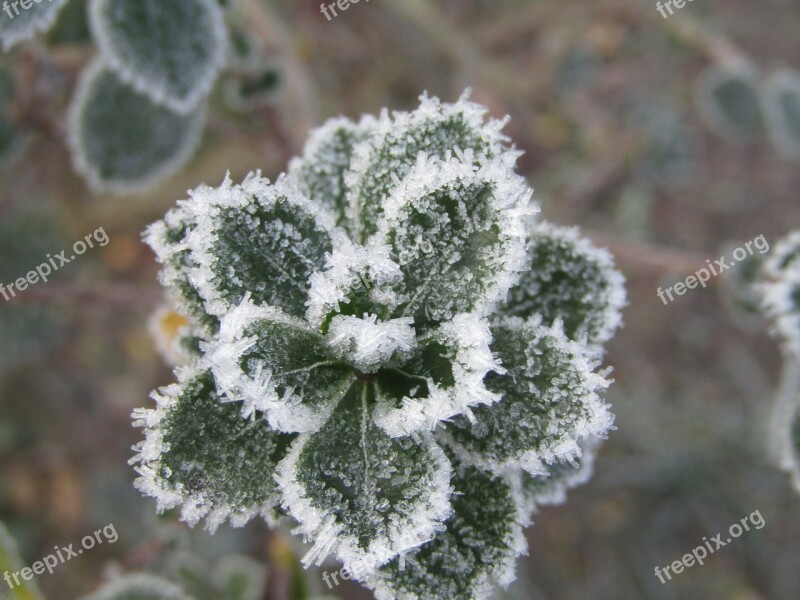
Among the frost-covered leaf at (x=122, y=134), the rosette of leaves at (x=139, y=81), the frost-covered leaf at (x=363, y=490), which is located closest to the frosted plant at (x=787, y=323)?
the frost-covered leaf at (x=363, y=490)

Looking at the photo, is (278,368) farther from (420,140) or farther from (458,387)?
(420,140)

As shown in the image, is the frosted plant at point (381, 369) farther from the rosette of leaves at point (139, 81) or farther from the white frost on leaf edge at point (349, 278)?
the rosette of leaves at point (139, 81)

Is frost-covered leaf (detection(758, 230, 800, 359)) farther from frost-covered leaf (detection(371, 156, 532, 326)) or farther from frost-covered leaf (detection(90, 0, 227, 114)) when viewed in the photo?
frost-covered leaf (detection(90, 0, 227, 114))

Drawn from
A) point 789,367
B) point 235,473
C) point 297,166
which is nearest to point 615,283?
point 297,166

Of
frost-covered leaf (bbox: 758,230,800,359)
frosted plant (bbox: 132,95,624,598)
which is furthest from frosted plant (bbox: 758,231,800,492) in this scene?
frosted plant (bbox: 132,95,624,598)

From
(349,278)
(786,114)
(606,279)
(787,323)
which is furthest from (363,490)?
(786,114)
